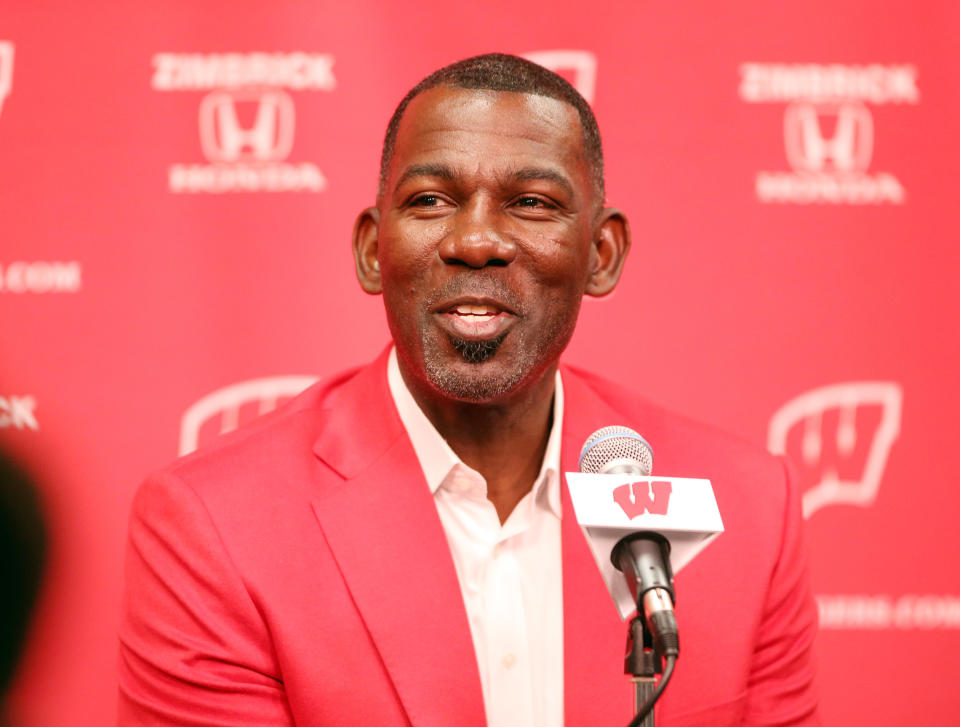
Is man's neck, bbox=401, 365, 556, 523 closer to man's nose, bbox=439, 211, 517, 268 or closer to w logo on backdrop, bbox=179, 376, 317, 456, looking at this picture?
man's nose, bbox=439, 211, 517, 268

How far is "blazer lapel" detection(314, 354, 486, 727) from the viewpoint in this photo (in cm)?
197

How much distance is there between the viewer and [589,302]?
10.5ft

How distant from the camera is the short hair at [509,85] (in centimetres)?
227

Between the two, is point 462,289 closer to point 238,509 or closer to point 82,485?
point 238,509

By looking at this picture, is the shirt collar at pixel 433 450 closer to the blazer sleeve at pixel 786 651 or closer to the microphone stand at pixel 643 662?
the blazer sleeve at pixel 786 651

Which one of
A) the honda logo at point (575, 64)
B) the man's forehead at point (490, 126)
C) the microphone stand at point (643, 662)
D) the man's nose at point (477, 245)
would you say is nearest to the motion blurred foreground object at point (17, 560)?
the man's forehead at point (490, 126)

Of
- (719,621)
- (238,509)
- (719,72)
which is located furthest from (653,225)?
(238,509)

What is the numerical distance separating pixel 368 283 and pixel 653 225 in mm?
1105

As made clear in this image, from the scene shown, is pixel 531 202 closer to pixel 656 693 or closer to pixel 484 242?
pixel 484 242

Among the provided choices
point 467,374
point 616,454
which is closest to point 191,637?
point 467,374

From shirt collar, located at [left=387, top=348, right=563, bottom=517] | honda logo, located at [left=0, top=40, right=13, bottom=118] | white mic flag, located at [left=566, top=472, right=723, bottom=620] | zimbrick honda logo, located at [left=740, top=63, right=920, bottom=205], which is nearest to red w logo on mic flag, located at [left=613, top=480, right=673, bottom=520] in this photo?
white mic flag, located at [left=566, top=472, right=723, bottom=620]

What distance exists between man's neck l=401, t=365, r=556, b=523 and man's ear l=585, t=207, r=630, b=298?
0.83ft

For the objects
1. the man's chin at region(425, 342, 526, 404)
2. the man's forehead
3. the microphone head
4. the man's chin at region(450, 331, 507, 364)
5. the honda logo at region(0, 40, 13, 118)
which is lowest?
the microphone head

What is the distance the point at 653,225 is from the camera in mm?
3201
